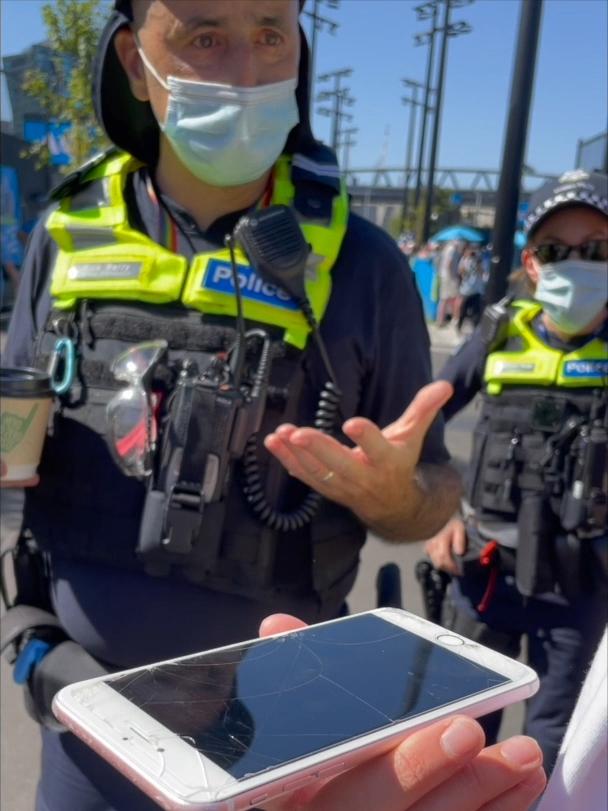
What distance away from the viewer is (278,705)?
803 millimetres

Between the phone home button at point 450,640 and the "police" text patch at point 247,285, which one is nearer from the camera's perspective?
the phone home button at point 450,640

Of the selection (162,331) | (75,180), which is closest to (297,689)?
(162,331)

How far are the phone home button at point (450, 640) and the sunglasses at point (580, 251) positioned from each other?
2.04 metres

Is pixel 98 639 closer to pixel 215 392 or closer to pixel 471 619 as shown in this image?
pixel 215 392

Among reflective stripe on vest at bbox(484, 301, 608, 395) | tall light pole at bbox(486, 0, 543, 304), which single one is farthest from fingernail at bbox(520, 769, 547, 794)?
tall light pole at bbox(486, 0, 543, 304)

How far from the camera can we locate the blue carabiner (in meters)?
1.62

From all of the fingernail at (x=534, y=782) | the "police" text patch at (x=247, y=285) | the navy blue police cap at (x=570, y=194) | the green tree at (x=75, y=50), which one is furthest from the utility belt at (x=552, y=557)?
the green tree at (x=75, y=50)

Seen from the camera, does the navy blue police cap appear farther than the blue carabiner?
Yes

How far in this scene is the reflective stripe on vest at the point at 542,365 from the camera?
8.63ft

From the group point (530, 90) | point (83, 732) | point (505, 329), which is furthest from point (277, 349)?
point (530, 90)

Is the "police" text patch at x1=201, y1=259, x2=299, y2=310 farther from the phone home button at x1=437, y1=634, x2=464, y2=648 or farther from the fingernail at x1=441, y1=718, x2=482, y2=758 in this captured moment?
the fingernail at x1=441, y1=718, x2=482, y2=758

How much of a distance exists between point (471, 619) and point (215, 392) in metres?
1.57

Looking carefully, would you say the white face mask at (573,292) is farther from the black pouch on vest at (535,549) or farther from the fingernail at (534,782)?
the fingernail at (534,782)

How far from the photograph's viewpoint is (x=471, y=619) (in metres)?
2.68
